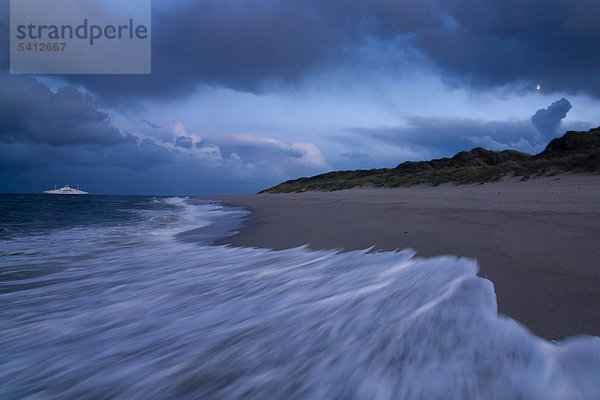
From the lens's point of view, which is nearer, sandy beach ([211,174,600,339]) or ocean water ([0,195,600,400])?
ocean water ([0,195,600,400])

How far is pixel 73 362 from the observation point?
1.37 m

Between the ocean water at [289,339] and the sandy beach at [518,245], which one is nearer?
the ocean water at [289,339]

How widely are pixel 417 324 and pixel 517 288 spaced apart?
63cm

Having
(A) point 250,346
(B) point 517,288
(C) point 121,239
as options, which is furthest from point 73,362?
(C) point 121,239

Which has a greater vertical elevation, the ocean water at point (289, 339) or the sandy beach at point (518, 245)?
the sandy beach at point (518, 245)

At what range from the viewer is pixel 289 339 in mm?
1388

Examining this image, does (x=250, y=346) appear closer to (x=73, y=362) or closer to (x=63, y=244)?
(x=73, y=362)

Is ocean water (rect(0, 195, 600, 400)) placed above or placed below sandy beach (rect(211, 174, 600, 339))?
below

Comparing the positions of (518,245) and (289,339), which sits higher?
(518,245)

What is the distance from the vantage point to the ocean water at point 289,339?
99 centimetres

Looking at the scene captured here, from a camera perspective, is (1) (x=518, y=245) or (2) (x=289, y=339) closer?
(2) (x=289, y=339)

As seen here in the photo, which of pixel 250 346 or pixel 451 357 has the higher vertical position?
pixel 451 357

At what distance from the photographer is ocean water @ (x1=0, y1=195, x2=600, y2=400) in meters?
0.99

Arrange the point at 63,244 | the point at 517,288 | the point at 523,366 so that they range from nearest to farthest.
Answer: the point at 523,366, the point at 517,288, the point at 63,244
